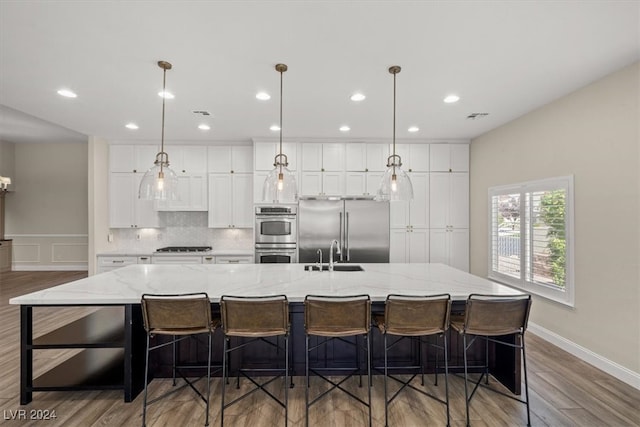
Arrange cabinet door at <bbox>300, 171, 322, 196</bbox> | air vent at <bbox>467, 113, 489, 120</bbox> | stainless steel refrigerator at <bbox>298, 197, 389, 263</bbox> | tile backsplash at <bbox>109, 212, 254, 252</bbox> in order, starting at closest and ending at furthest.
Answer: air vent at <bbox>467, 113, 489, 120</bbox> < stainless steel refrigerator at <bbox>298, 197, 389, 263</bbox> < cabinet door at <bbox>300, 171, 322, 196</bbox> < tile backsplash at <bbox>109, 212, 254, 252</bbox>

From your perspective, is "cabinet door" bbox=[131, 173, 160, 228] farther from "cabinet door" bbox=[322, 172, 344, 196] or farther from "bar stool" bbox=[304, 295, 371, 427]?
"bar stool" bbox=[304, 295, 371, 427]

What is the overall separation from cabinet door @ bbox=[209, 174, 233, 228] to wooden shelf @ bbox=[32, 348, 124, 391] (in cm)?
272

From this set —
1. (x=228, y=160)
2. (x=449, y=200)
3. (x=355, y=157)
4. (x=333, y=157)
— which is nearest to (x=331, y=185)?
(x=333, y=157)

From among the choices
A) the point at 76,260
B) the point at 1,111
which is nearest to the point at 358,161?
the point at 1,111

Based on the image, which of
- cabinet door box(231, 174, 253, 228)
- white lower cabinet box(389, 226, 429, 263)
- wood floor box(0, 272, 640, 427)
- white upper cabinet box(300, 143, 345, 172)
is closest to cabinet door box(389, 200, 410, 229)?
white lower cabinet box(389, 226, 429, 263)

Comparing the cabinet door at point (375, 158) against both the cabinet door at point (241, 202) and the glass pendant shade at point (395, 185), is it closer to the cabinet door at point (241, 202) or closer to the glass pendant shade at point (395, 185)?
the cabinet door at point (241, 202)

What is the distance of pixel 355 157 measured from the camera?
511 cm

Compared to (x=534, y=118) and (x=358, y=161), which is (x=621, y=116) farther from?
(x=358, y=161)

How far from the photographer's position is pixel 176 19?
2049 mm

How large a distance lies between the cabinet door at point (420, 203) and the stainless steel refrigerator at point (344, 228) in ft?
1.58

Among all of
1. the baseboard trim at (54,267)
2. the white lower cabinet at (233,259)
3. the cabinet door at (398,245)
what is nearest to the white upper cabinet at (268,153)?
the white lower cabinet at (233,259)

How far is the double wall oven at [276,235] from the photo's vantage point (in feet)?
16.2

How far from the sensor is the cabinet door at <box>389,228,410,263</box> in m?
5.10

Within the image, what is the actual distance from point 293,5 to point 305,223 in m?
3.35
